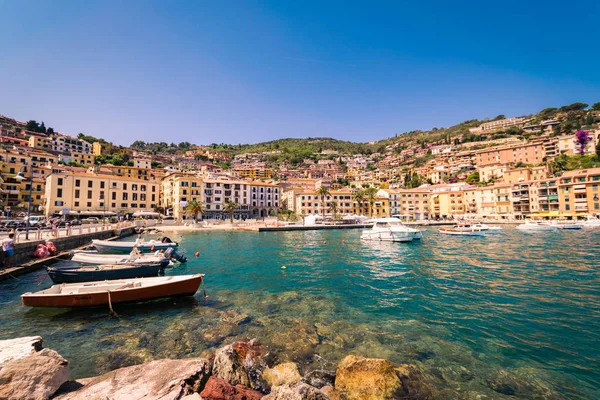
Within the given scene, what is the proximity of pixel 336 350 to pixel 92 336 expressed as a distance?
8101mm

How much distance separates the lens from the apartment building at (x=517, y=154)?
4149 inches

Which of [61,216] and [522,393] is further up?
[61,216]

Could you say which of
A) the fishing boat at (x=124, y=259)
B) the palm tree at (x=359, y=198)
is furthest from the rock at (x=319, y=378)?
the palm tree at (x=359, y=198)

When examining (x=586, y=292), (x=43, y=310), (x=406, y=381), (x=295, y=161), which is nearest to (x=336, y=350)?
(x=406, y=381)

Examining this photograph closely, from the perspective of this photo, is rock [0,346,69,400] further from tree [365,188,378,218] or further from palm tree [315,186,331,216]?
tree [365,188,378,218]

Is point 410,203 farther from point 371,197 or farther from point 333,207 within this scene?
point 333,207

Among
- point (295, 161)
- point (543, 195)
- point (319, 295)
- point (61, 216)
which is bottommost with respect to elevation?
point (319, 295)

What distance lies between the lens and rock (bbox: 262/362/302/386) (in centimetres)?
657

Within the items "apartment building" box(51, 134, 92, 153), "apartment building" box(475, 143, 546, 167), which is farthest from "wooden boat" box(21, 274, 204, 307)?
"apartment building" box(475, 143, 546, 167)

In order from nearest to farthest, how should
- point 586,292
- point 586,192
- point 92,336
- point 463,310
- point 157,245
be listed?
1. point 92,336
2. point 463,310
3. point 586,292
4. point 157,245
5. point 586,192

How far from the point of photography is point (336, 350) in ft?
26.9

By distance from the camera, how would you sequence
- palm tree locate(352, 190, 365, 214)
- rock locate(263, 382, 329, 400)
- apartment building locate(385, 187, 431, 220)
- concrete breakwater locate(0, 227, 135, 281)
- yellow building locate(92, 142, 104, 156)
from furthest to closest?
yellow building locate(92, 142, 104, 156) → apartment building locate(385, 187, 431, 220) → palm tree locate(352, 190, 365, 214) → concrete breakwater locate(0, 227, 135, 281) → rock locate(263, 382, 329, 400)

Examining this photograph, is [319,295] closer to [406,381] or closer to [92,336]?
[406,381]

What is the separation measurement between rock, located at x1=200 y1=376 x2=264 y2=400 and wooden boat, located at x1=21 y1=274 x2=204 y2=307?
25.5 feet
